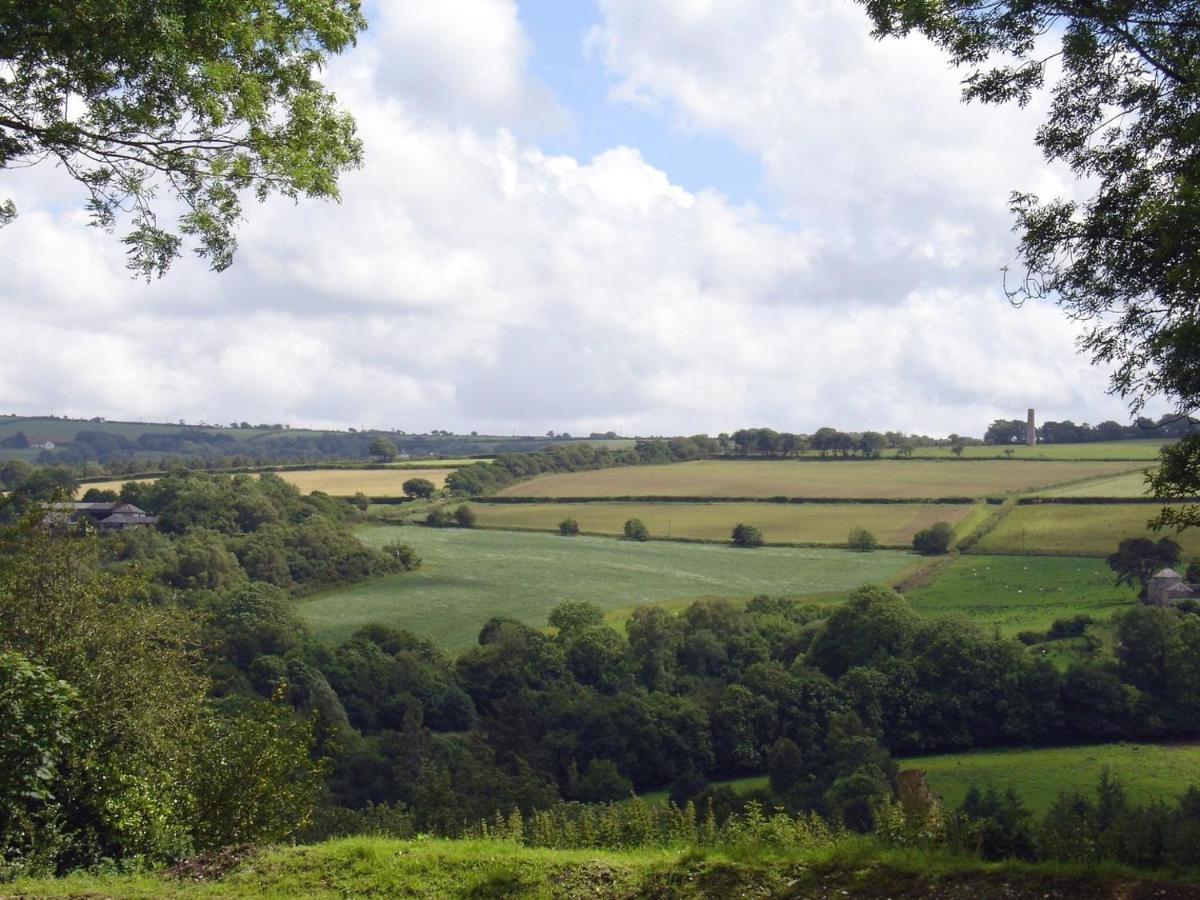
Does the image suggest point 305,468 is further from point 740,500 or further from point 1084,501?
point 1084,501

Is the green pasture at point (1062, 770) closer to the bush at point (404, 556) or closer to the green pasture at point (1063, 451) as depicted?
the green pasture at point (1063, 451)

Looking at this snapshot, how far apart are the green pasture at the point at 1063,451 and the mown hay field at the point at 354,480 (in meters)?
52.4

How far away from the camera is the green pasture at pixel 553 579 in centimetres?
8006

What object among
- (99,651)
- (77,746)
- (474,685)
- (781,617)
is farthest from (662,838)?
(781,617)

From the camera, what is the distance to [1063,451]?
357 ft

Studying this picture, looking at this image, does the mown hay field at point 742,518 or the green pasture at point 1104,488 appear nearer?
the green pasture at point 1104,488

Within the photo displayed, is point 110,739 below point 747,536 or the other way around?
the other way around

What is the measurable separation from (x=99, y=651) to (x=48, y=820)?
13.1 feet

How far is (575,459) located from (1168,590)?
80856mm

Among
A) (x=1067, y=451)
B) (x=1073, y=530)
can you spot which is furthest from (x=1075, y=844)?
(x=1067, y=451)

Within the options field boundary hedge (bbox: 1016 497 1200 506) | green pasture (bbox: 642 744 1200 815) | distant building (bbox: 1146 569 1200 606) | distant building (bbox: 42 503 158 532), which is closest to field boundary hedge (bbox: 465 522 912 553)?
field boundary hedge (bbox: 1016 497 1200 506)

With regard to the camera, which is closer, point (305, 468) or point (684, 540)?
point (684, 540)

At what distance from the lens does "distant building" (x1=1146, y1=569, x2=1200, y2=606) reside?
213 ft

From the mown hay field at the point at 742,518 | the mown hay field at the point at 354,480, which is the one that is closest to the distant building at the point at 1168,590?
the mown hay field at the point at 742,518
